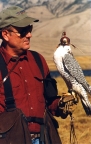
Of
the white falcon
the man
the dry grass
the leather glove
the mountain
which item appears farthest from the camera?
the mountain

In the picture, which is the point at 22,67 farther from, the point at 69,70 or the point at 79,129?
the point at 79,129

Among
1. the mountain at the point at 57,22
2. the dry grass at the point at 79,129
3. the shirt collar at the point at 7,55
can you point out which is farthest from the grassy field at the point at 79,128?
the mountain at the point at 57,22

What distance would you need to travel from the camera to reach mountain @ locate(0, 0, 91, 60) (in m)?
14.2

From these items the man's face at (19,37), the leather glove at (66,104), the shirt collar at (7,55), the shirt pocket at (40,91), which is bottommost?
the leather glove at (66,104)

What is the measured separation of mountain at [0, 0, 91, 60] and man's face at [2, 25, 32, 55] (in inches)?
396

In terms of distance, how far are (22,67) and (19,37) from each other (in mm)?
211

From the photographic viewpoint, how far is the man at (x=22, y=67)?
2494 millimetres

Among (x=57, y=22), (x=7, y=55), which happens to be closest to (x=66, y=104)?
(x=7, y=55)

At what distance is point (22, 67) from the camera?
2.59 metres

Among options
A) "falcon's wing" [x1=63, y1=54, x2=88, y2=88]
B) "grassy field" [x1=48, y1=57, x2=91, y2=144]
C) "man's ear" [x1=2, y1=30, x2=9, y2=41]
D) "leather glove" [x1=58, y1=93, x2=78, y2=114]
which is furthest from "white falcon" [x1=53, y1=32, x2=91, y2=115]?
"man's ear" [x1=2, y1=30, x2=9, y2=41]

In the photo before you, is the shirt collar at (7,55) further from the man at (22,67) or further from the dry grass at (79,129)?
the dry grass at (79,129)

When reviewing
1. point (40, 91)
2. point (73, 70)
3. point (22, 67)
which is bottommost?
point (73, 70)

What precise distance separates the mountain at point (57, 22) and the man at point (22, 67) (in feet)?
32.9

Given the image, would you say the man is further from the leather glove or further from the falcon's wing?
the falcon's wing
